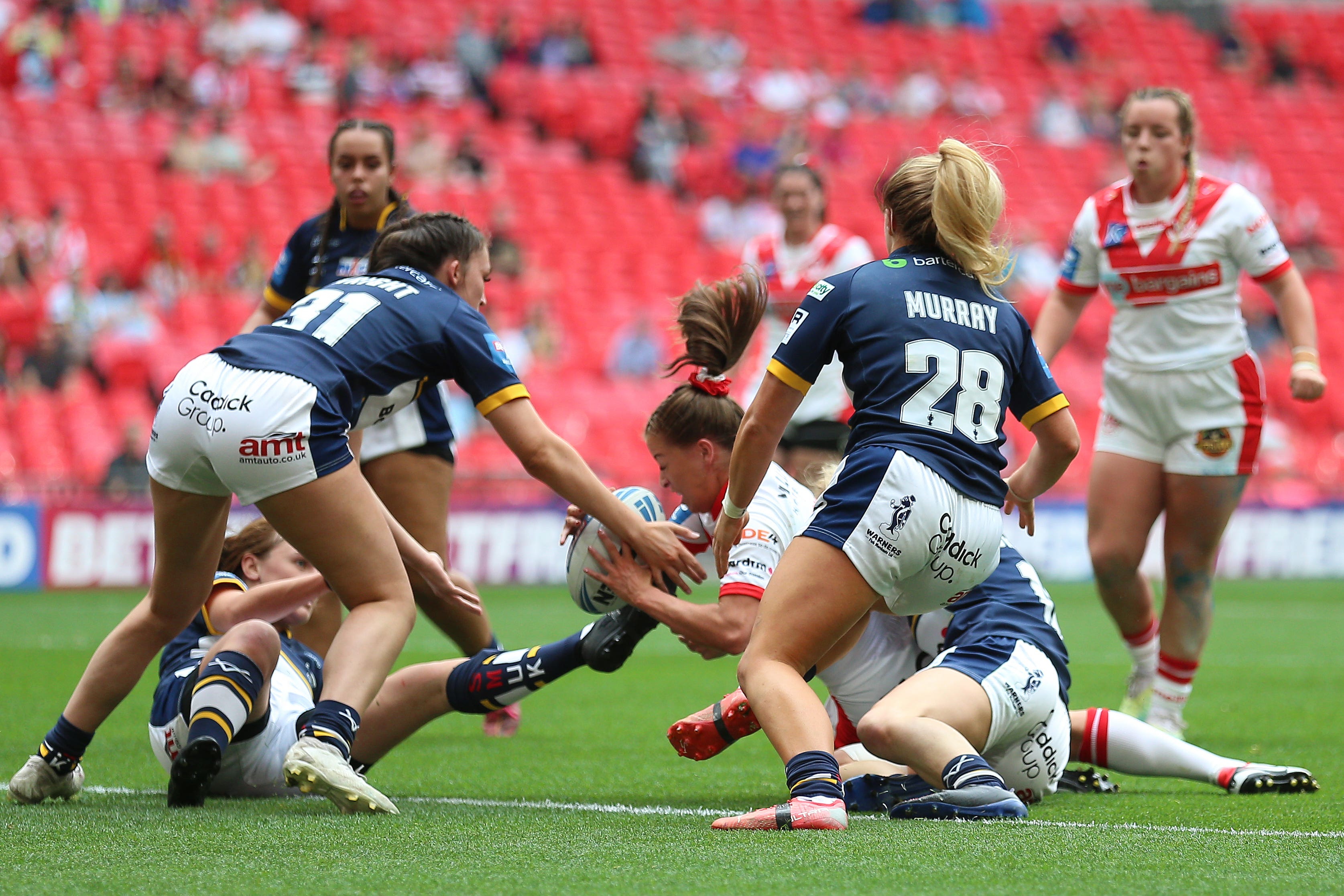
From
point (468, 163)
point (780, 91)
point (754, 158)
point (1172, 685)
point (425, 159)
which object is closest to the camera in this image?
point (1172, 685)

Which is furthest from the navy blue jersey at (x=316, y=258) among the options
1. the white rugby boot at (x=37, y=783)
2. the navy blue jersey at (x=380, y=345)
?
the white rugby boot at (x=37, y=783)

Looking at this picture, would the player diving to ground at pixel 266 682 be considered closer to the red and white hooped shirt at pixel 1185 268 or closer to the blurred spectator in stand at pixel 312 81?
the red and white hooped shirt at pixel 1185 268

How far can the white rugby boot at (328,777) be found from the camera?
350 centimetres

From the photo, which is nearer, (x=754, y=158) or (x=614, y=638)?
(x=614, y=638)

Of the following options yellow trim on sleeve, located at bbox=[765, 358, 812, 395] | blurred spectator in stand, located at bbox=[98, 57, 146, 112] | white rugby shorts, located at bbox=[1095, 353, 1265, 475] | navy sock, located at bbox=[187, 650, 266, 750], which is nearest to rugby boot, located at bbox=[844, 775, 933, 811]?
yellow trim on sleeve, located at bbox=[765, 358, 812, 395]

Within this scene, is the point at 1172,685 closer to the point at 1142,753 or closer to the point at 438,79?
the point at 1142,753

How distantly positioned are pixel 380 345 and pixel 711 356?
95 cm

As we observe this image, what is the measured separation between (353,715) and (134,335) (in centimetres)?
1073

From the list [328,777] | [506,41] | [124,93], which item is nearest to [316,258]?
[328,777]

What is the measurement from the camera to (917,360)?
137 inches

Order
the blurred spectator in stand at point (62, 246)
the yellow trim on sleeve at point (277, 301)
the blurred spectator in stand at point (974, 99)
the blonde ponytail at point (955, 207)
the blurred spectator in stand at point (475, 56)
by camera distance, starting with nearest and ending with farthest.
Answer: the blonde ponytail at point (955, 207)
the yellow trim on sleeve at point (277, 301)
the blurred spectator in stand at point (62, 246)
the blurred spectator in stand at point (475, 56)
the blurred spectator in stand at point (974, 99)

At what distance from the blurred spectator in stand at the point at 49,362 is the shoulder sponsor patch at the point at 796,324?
1107 centimetres

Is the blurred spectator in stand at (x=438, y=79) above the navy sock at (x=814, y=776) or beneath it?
above

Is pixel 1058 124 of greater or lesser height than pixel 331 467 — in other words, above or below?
above
